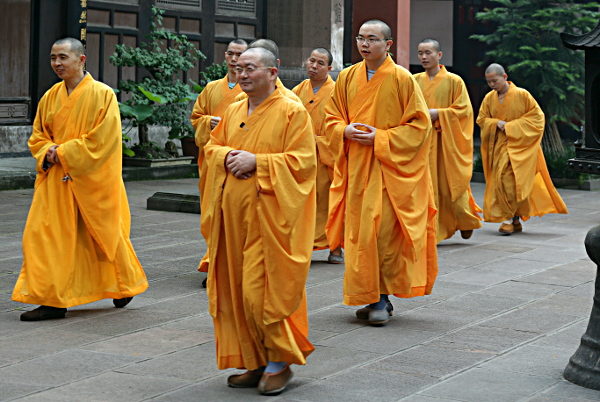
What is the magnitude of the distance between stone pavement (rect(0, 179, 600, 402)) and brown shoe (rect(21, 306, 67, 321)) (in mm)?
70

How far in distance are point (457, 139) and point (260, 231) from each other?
15.6 ft

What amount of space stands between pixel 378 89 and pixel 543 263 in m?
3.00

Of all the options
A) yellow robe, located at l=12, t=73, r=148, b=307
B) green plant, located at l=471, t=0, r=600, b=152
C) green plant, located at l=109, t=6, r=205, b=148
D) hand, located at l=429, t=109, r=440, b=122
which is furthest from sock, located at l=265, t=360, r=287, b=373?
green plant, located at l=471, t=0, r=600, b=152

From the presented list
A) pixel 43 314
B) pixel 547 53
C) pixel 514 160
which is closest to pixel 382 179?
pixel 43 314

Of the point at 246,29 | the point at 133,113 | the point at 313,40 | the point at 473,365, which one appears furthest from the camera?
the point at 246,29

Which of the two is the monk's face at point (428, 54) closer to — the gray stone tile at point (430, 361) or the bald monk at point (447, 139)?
the bald monk at point (447, 139)

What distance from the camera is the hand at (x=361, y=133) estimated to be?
5.82 metres

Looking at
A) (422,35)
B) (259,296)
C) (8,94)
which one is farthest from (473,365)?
(422,35)

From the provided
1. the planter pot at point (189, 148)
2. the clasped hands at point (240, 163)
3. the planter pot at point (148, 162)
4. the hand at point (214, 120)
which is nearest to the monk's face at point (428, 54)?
the hand at point (214, 120)

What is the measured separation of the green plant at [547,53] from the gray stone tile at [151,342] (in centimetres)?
1190

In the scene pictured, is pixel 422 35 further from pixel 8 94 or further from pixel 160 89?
pixel 8 94

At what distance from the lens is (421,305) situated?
21.0 ft

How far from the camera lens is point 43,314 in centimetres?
573

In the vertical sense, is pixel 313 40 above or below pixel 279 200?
above
